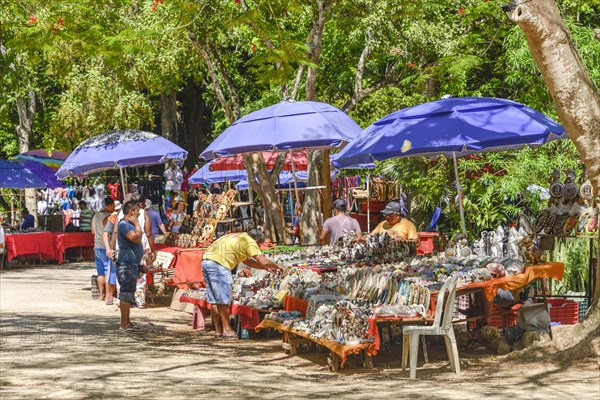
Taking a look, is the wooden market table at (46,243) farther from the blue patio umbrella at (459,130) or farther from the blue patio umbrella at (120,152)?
the blue patio umbrella at (459,130)

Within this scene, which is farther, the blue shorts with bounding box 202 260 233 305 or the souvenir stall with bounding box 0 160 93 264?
the souvenir stall with bounding box 0 160 93 264

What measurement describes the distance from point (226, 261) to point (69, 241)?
14977 mm

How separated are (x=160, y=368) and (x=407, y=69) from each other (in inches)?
594

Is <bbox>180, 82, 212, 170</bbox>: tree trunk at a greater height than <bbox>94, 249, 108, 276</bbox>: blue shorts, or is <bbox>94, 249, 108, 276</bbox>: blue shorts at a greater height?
<bbox>180, 82, 212, 170</bbox>: tree trunk

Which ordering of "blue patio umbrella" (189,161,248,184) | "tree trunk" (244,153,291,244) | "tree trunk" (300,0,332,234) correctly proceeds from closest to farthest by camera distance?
"tree trunk" (300,0,332,234)
"tree trunk" (244,153,291,244)
"blue patio umbrella" (189,161,248,184)

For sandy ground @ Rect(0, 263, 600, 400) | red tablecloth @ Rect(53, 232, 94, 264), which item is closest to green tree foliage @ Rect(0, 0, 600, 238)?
sandy ground @ Rect(0, 263, 600, 400)

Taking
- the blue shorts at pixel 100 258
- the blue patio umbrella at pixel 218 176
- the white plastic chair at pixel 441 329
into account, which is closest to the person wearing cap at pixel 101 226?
the blue shorts at pixel 100 258

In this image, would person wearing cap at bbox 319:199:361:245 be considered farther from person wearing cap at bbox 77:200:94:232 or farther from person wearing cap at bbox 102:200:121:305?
person wearing cap at bbox 77:200:94:232

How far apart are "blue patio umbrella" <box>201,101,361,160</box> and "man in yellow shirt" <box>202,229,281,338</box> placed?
2168 millimetres

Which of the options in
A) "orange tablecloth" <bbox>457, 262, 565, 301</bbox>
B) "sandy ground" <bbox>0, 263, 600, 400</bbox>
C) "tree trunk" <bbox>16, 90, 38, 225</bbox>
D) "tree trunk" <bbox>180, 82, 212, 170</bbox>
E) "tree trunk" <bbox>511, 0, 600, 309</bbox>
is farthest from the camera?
"tree trunk" <bbox>180, 82, 212, 170</bbox>

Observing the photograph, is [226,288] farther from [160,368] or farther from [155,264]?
[155,264]

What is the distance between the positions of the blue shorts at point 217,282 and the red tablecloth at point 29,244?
45.9 ft

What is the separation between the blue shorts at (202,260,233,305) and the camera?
12609mm

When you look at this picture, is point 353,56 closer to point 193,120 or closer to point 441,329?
point 193,120
